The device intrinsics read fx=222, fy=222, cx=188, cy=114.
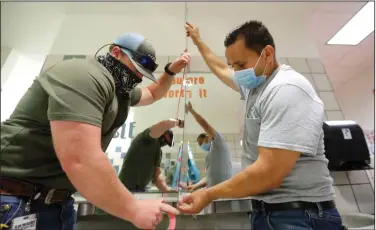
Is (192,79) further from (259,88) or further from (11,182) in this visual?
(11,182)

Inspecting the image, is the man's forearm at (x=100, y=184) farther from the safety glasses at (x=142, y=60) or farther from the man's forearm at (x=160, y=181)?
the man's forearm at (x=160, y=181)

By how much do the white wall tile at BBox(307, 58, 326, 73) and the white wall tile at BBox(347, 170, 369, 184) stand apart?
2.64ft

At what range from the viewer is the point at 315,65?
1794 millimetres

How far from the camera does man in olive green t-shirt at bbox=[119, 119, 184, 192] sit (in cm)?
133

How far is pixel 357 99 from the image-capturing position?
8.53 feet

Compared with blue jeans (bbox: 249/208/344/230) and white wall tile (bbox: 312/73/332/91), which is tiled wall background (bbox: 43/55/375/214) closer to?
white wall tile (bbox: 312/73/332/91)

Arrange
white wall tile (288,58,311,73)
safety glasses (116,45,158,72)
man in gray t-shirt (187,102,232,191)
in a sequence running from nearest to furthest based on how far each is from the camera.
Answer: safety glasses (116,45,158,72), man in gray t-shirt (187,102,232,191), white wall tile (288,58,311,73)

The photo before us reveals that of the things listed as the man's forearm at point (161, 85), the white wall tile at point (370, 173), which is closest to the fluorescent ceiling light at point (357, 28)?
the white wall tile at point (370, 173)

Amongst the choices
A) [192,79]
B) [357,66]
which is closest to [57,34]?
[192,79]

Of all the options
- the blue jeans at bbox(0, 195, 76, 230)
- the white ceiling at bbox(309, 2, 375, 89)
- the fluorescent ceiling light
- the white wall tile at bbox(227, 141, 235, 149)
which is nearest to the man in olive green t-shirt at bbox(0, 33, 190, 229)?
the blue jeans at bbox(0, 195, 76, 230)

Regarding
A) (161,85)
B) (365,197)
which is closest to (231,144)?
(161,85)

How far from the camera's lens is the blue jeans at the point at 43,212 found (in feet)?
1.64

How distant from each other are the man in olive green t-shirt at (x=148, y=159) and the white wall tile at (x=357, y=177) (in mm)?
1297

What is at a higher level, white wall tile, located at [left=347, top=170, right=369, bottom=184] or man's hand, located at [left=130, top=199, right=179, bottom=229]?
white wall tile, located at [left=347, top=170, right=369, bottom=184]
